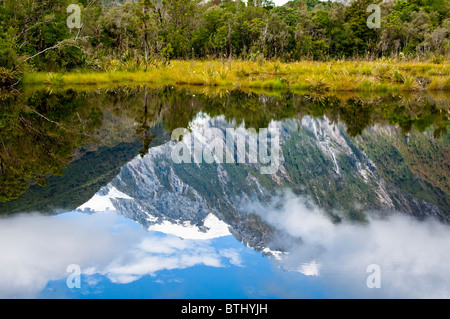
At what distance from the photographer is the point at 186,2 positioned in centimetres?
3438

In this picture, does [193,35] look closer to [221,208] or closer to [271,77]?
[271,77]

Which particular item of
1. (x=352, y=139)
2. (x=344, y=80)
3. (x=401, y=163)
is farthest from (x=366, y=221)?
(x=344, y=80)

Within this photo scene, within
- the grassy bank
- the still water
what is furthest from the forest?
the still water

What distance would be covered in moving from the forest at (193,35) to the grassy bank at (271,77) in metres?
0.87

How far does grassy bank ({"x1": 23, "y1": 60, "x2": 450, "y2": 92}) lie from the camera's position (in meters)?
17.7

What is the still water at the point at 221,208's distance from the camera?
2799 millimetres

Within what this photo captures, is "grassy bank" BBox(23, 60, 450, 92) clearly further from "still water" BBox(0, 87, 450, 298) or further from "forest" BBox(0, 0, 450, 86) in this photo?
"still water" BBox(0, 87, 450, 298)

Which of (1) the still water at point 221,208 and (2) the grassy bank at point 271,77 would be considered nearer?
(1) the still water at point 221,208

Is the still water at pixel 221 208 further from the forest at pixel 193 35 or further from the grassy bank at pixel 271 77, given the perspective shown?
the forest at pixel 193 35

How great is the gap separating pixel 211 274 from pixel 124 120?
270 inches

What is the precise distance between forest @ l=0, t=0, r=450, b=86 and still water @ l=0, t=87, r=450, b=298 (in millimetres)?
10756

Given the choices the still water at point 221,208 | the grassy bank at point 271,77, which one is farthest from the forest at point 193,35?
the still water at point 221,208

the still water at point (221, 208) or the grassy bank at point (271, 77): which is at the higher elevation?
the grassy bank at point (271, 77)
